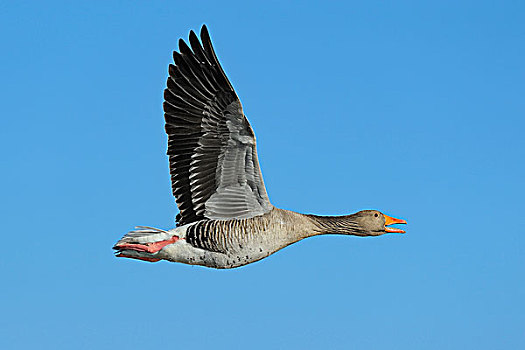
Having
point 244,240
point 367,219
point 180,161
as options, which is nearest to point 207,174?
point 180,161

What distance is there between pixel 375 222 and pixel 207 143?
438 cm

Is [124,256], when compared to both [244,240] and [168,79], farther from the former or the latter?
[168,79]

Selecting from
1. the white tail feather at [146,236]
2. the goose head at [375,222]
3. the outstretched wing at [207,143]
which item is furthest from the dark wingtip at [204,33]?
the goose head at [375,222]

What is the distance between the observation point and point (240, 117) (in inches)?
567

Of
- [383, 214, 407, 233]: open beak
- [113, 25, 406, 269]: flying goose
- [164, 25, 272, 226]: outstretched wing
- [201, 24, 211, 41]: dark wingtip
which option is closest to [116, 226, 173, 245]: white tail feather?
[113, 25, 406, 269]: flying goose

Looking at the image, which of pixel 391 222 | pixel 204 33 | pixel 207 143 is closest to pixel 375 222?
pixel 391 222

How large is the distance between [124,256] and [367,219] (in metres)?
5.53

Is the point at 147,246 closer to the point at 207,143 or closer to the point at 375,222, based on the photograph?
the point at 207,143

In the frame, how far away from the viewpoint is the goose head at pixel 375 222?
16484 millimetres

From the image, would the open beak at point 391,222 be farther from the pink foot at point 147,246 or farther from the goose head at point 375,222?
the pink foot at point 147,246

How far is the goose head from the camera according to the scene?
16.5m

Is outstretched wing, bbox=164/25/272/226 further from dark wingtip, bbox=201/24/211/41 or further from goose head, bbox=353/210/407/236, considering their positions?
goose head, bbox=353/210/407/236

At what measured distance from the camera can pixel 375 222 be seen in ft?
54.2

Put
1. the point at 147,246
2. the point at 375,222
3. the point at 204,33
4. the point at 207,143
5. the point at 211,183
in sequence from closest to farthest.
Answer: the point at 204,33, the point at 147,246, the point at 207,143, the point at 211,183, the point at 375,222
